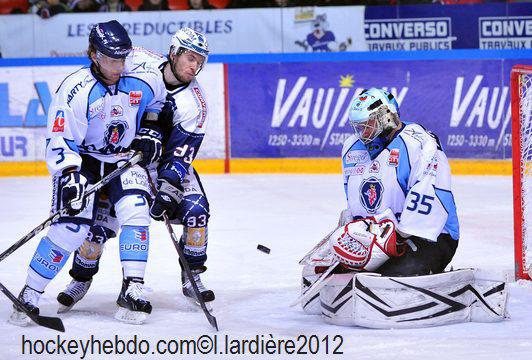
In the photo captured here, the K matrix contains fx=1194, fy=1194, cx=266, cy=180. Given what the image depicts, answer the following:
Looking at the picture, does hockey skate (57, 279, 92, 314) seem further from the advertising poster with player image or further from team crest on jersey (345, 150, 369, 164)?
the advertising poster with player image

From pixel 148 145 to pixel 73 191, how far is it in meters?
0.42

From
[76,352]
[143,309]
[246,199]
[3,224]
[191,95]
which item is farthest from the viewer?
[246,199]

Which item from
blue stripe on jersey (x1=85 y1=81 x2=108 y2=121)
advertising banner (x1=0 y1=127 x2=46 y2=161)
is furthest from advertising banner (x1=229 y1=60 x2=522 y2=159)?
blue stripe on jersey (x1=85 y1=81 x2=108 y2=121)

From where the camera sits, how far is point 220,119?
9.34 meters

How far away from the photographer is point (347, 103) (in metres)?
9.12

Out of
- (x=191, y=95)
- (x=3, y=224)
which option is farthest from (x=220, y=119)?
(x=191, y=95)

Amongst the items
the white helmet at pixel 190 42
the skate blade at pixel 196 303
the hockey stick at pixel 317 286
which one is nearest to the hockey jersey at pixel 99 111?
the white helmet at pixel 190 42

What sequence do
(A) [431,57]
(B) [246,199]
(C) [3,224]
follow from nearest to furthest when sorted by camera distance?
1. (C) [3,224]
2. (B) [246,199]
3. (A) [431,57]

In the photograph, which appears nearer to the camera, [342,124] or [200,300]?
[200,300]

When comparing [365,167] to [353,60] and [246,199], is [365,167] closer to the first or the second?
[246,199]

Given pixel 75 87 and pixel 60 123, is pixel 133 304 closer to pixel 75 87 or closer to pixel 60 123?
pixel 60 123

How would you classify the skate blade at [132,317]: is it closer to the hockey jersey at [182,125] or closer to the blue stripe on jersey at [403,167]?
the hockey jersey at [182,125]

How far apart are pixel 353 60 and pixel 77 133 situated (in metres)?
4.85

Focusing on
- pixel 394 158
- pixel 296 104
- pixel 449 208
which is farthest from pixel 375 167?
pixel 296 104
